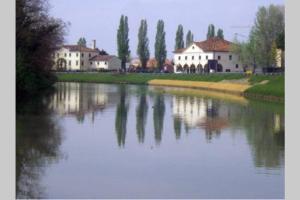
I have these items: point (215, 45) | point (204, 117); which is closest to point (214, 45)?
point (215, 45)

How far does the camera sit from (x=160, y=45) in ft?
334

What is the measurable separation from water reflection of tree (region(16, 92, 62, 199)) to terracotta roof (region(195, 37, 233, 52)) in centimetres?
7026

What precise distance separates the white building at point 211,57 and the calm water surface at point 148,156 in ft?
222

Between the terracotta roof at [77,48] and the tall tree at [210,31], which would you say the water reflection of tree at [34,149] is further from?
the terracotta roof at [77,48]

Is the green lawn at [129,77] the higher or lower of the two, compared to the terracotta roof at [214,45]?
lower

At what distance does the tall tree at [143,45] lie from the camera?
337 ft

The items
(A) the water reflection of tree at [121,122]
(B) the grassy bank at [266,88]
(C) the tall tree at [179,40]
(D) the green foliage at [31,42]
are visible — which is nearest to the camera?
(A) the water reflection of tree at [121,122]

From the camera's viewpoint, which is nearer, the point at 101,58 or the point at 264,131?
the point at 264,131

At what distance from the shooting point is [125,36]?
102688 mm

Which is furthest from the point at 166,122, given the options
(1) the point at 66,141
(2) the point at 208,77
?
(2) the point at 208,77

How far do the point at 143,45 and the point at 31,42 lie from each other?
194 feet

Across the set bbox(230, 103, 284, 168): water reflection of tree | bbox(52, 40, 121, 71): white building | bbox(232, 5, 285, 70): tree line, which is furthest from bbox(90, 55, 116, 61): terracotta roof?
bbox(230, 103, 284, 168): water reflection of tree

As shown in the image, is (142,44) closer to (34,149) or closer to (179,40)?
(179,40)

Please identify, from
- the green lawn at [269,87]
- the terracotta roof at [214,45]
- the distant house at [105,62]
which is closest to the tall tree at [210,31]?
the terracotta roof at [214,45]
